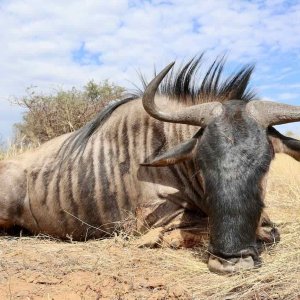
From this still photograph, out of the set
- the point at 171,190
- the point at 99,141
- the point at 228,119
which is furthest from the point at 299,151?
the point at 99,141

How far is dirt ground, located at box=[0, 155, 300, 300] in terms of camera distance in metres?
3.25

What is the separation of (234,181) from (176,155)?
789 millimetres

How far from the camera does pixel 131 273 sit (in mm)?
3684

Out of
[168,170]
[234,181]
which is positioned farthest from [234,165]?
[168,170]

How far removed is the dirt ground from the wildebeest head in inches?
7.5

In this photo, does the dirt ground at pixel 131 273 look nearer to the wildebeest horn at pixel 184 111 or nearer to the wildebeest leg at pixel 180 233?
the wildebeest leg at pixel 180 233

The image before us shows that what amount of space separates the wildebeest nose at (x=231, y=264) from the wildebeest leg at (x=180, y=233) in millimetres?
865

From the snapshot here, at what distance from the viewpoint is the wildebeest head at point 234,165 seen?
360cm

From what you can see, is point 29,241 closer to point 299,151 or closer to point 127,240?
point 127,240

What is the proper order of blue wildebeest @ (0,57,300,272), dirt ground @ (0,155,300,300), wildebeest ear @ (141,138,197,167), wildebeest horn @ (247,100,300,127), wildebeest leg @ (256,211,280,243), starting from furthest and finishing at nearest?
1. wildebeest leg @ (256,211,280,243)
2. wildebeest ear @ (141,138,197,167)
3. wildebeest horn @ (247,100,300,127)
4. blue wildebeest @ (0,57,300,272)
5. dirt ground @ (0,155,300,300)

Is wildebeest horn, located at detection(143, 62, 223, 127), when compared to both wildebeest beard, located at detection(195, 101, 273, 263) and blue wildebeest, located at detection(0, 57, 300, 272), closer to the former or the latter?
blue wildebeest, located at detection(0, 57, 300, 272)

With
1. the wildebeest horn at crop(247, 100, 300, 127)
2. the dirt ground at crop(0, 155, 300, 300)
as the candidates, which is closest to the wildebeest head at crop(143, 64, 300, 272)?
the wildebeest horn at crop(247, 100, 300, 127)

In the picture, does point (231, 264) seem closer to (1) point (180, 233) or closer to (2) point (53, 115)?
(1) point (180, 233)

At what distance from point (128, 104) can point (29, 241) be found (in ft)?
5.64
